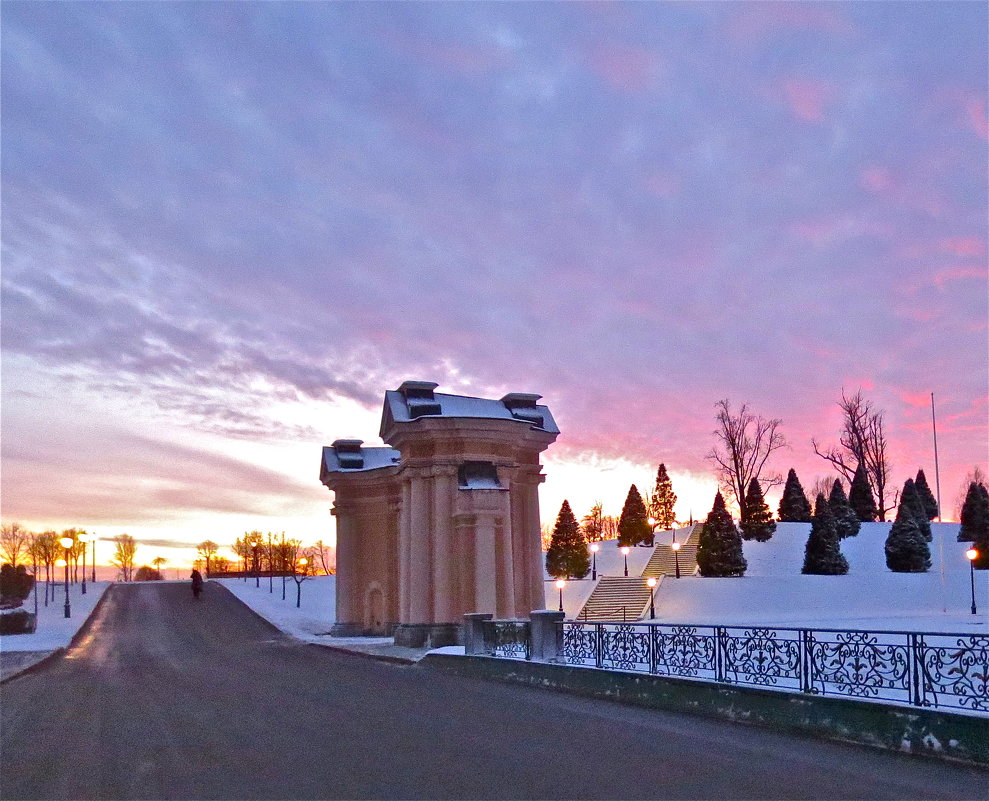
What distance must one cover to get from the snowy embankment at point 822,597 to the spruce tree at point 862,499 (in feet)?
41.6

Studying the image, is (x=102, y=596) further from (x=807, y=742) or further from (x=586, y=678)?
(x=807, y=742)

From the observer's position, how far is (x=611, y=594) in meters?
47.2

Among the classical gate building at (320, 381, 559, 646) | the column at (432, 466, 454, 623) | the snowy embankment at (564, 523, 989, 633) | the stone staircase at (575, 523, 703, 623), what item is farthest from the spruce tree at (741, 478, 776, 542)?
the column at (432, 466, 454, 623)

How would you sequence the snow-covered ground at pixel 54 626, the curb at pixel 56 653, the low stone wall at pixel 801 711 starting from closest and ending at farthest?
the low stone wall at pixel 801 711 → the curb at pixel 56 653 → the snow-covered ground at pixel 54 626

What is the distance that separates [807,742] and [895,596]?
1617 inches

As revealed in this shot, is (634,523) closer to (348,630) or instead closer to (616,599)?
(616,599)

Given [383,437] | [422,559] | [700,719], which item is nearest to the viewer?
[700,719]

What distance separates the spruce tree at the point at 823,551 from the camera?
4941cm

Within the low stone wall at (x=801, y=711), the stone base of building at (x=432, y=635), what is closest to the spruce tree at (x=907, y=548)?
the stone base of building at (x=432, y=635)

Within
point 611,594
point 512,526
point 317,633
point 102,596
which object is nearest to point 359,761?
point 512,526

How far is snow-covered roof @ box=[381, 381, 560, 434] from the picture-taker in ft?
90.5

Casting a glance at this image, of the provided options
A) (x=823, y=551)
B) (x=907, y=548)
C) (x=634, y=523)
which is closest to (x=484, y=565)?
(x=823, y=551)

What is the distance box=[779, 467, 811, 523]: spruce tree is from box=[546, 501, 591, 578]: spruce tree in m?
15.1

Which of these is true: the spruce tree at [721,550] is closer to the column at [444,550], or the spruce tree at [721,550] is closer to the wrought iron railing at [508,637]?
the column at [444,550]
